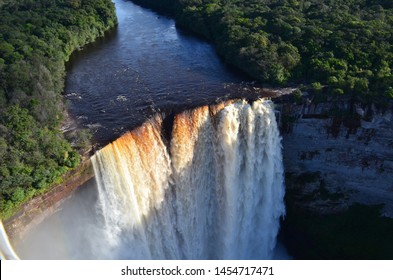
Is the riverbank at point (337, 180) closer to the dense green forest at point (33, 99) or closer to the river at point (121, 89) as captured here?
the river at point (121, 89)

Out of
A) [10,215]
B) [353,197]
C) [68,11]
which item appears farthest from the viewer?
[68,11]

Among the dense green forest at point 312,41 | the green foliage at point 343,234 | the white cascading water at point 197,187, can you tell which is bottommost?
the green foliage at point 343,234

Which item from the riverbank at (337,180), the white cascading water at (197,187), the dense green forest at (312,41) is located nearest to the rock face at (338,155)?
the riverbank at (337,180)

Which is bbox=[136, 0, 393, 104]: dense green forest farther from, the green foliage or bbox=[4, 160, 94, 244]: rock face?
bbox=[4, 160, 94, 244]: rock face

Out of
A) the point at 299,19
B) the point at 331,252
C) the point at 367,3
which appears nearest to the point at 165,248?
the point at 331,252

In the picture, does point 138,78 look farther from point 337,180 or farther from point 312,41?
point 337,180

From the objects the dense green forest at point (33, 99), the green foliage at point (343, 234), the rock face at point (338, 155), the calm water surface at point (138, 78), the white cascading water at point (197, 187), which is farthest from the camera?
the green foliage at point (343, 234)

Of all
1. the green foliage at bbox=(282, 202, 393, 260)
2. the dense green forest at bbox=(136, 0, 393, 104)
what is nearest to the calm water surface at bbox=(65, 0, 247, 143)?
the dense green forest at bbox=(136, 0, 393, 104)

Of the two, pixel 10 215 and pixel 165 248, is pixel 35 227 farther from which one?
pixel 165 248
